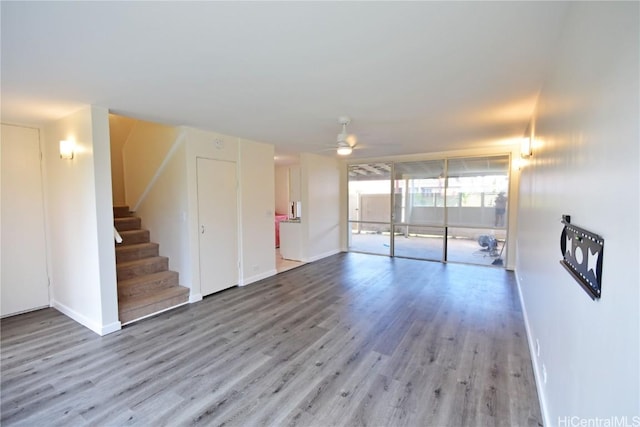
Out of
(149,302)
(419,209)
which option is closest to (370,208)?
(419,209)

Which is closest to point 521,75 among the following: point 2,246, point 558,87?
point 558,87

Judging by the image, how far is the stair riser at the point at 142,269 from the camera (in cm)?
391

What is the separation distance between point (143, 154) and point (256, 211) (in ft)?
6.48

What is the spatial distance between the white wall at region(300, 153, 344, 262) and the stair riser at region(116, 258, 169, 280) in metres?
2.93

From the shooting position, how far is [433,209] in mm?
6520

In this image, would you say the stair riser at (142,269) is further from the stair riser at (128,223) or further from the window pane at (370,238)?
the window pane at (370,238)

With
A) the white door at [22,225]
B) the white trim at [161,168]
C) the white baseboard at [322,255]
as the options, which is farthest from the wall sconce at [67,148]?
the white baseboard at [322,255]

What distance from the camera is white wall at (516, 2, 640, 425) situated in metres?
0.82

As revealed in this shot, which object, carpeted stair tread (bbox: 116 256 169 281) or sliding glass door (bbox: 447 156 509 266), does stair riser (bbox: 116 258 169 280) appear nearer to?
carpeted stair tread (bbox: 116 256 169 281)

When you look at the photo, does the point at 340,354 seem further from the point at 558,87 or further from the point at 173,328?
the point at 558,87

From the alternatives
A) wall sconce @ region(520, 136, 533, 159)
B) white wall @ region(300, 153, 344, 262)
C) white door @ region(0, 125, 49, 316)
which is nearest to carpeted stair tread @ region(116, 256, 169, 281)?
white door @ region(0, 125, 49, 316)

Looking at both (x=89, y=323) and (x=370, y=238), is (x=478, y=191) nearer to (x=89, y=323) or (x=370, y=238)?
(x=370, y=238)

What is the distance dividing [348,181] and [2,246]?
6265 millimetres

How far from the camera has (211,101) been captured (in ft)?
9.62
